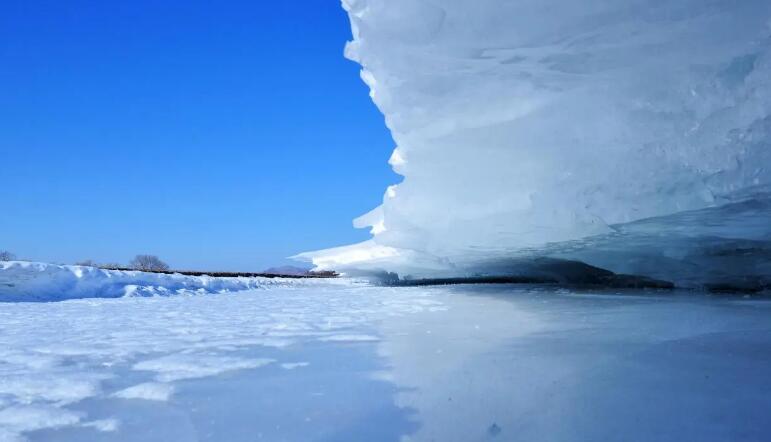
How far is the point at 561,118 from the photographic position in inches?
140

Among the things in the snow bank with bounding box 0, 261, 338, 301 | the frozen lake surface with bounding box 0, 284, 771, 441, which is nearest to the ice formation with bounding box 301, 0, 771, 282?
the frozen lake surface with bounding box 0, 284, 771, 441

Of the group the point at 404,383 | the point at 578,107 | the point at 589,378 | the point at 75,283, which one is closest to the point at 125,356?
the point at 404,383

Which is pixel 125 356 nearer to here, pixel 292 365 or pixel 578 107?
pixel 292 365

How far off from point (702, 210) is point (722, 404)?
2865mm

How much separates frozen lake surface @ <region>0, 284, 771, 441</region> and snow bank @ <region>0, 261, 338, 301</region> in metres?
5.77

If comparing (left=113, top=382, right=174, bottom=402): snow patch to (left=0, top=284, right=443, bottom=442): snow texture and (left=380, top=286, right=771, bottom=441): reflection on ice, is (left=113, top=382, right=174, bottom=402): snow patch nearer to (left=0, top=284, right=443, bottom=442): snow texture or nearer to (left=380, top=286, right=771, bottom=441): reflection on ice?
(left=0, top=284, right=443, bottom=442): snow texture

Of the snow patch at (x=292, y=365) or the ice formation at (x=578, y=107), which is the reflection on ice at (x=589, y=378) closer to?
the snow patch at (x=292, y=365)

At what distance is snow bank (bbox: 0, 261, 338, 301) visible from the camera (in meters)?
7.43

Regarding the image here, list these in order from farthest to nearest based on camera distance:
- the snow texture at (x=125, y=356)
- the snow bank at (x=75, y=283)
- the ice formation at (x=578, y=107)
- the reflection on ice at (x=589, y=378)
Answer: the snow bank at (x=75, y=283), the ice formation at (x=578, y=107), the snow texture at (x=125, y=356), the reflection on ice at (x=589, y=378)

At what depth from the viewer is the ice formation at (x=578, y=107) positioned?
106 inches

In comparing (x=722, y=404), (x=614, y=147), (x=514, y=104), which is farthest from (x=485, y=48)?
(x=722, y=404)

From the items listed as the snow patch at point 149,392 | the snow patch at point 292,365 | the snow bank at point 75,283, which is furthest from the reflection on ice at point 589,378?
the snow bank at point 75,283

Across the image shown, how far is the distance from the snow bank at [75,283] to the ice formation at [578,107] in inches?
254

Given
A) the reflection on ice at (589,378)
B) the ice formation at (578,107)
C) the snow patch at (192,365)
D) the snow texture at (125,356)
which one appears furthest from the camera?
the ice formation at (578,107)
